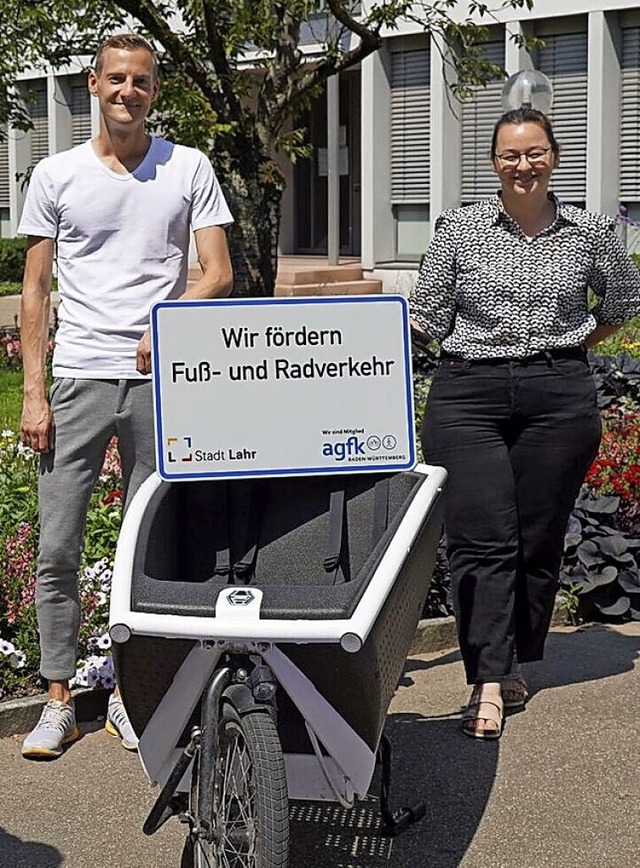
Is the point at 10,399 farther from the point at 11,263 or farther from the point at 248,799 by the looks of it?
the point at 11,263

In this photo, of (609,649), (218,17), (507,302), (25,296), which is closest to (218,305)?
(25,296)

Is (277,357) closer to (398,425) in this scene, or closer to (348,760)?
(398,425)

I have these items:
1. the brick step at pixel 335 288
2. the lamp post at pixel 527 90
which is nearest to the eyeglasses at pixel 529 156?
the lamp post at pixel 527 90

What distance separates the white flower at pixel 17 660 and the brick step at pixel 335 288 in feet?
42.3

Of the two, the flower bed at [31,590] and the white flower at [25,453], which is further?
the white flower at [25,453]

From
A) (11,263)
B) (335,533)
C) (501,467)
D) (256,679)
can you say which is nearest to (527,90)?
(501,467)

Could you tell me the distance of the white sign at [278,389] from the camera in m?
4.12

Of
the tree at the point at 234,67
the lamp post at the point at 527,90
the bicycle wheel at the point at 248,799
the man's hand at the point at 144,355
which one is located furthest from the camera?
the lamp post at the point at 527,90

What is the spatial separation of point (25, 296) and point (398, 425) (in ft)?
4.39

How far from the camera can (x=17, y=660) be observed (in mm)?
5391

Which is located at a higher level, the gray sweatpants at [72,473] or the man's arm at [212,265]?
the man's arm at [212,265]

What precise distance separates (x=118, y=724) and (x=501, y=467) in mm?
1526

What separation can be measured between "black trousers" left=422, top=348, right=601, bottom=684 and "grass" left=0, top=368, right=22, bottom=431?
4.83 meters

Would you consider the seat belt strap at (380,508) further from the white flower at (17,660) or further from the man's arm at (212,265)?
the white flower at (17,660)
